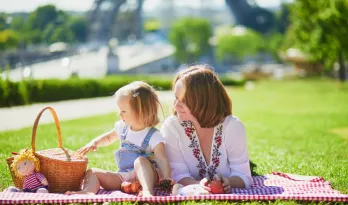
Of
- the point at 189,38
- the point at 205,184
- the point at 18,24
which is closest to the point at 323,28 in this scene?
the point at 18,24

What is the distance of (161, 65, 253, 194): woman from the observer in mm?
3934

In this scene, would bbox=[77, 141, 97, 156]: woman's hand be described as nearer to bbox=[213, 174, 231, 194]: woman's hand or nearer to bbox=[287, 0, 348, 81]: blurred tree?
bbox=[213, 174, 231, 194]: woman's hand

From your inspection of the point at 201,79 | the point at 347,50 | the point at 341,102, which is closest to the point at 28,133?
the point at 201,79

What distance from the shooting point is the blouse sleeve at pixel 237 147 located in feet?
13.0

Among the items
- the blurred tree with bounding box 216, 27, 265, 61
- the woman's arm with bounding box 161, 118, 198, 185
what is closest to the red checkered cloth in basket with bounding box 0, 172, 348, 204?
the woman's arm with bounding box 161, 118, 198, 185

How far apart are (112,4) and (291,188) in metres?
40.0

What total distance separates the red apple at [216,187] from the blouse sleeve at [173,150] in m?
0.38

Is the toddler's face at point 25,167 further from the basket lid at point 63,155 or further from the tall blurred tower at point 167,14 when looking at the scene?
the tall blurred tower at point 167,14

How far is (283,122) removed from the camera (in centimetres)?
1052

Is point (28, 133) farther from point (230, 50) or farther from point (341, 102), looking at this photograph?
point (230, 50)

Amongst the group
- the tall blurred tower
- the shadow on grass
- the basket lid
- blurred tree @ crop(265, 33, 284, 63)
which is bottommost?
blurred tree @ crop(265, 33, 284, 63)

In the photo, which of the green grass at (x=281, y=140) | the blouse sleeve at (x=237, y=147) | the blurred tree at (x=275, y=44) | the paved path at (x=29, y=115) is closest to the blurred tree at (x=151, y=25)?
the blurred tree at (x=275, y=44)

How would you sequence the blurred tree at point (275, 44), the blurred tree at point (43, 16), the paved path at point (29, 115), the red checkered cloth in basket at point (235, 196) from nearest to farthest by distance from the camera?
the red checkered cloth in basket at point (235, 196) → the paved path at point (29, 115) → the blurred tree at point (43, 16) → the blurred tree at point (275, 44)

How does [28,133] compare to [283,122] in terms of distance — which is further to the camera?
[283,122]
